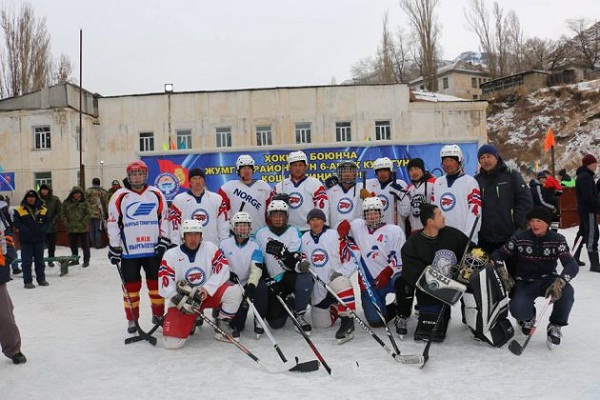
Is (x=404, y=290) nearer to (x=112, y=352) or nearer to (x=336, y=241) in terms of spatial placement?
(x=336, y=241)

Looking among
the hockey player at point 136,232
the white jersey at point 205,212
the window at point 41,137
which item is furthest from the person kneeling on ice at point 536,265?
the window at point 41,137

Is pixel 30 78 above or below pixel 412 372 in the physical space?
above

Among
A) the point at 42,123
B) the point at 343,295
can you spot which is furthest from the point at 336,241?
the point at 42,123

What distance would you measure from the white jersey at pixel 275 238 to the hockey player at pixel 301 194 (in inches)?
22.5

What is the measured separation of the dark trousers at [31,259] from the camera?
760cm

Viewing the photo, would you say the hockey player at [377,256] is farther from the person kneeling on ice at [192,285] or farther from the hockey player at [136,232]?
the hockey player at [136,232]

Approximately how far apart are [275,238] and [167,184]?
15.1ft

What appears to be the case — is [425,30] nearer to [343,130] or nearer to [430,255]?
[343,130]

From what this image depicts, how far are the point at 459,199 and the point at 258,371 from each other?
2414mm

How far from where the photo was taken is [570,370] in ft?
11.4

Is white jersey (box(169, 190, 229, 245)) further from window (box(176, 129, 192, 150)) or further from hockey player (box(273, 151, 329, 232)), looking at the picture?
window (box(176, 129, 192, 150))

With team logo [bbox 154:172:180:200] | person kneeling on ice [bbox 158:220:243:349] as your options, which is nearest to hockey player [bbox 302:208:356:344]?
person kneeling on ice [bbox 158:220:243:349]

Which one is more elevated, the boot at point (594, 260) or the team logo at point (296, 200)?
the team logo at point (296, 200)

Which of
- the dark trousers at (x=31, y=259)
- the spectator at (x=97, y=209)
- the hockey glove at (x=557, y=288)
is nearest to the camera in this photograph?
the hockey glove at (x=557, y=288)
